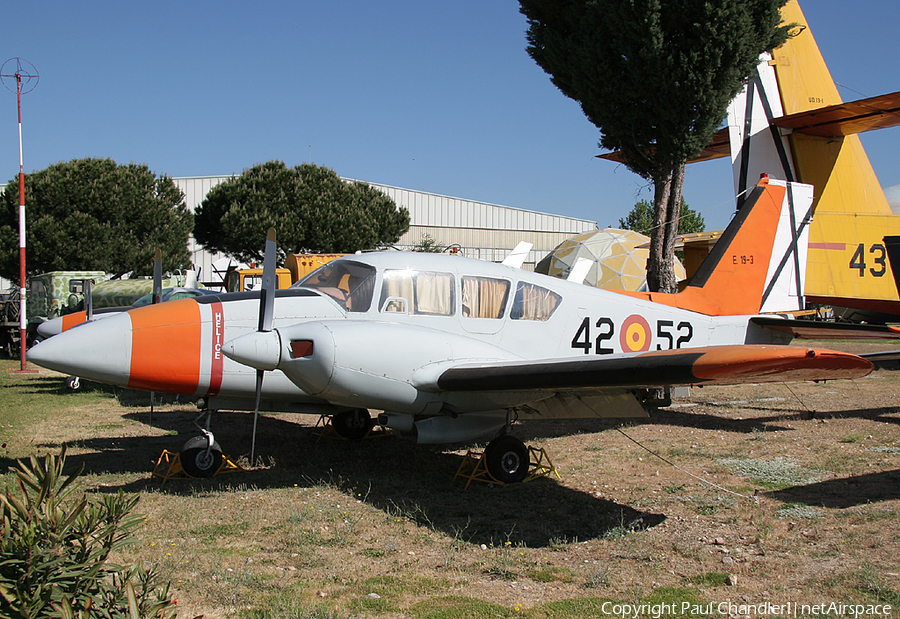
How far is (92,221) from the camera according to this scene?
33.3 meters

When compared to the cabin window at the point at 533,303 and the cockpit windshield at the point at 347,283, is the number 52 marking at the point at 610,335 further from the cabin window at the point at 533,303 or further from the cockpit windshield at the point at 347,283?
the cockpit windshield at the point at 347,283

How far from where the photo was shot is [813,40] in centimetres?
1545

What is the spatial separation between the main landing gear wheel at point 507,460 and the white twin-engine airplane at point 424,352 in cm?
1

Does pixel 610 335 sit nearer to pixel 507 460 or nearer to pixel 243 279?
pixel 507 460

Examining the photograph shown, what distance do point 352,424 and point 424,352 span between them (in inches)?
130

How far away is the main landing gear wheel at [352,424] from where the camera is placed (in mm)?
9266

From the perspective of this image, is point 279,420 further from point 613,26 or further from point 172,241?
point 172,241

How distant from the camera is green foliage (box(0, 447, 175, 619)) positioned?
216cm

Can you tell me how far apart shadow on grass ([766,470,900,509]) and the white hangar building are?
43664 mm

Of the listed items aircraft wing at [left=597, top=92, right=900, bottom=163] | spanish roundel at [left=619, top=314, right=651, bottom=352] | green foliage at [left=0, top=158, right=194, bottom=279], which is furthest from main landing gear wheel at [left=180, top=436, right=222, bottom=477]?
green foliage at [left=0, top=158, right=194, bottom=279]

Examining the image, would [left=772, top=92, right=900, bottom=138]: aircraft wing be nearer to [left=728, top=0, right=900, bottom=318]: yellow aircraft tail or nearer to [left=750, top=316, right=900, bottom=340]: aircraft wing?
[left=728, top=0, right=900, bottom=318]: yellow aircraft tail

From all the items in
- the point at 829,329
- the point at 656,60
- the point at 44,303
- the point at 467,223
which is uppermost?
the point at 467,223

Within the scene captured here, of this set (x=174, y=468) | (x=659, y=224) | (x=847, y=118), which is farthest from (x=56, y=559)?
(x=847, y=118)

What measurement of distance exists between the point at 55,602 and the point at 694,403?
12236mm
